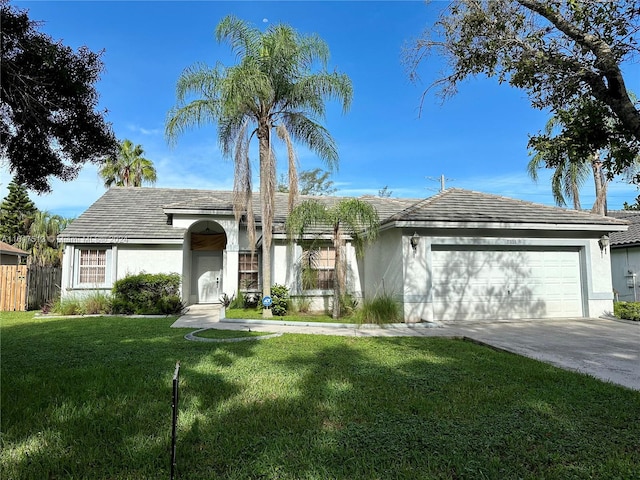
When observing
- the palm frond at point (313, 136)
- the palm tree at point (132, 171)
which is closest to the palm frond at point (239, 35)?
the palm frond at point (313, 136)

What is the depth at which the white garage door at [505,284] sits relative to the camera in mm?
11477

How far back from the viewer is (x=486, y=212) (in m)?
12.0

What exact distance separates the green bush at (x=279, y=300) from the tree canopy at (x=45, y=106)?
289 inches

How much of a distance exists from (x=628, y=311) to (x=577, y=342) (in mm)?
4899

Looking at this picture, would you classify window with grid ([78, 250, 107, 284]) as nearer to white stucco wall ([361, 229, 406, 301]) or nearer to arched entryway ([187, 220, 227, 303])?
arched entryway ([187, 220, 227, 303])

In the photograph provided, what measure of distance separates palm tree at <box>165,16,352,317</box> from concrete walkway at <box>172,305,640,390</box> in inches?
89.8

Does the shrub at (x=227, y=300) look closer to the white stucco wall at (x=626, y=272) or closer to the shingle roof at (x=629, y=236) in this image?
the white stucco wall at (x=626, y=272)

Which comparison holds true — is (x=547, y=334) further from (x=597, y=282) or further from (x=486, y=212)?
(x=597, y=282)

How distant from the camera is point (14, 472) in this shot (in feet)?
9.43

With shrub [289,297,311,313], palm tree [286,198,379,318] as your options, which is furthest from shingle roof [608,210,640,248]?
shrub [289,297,311,313]

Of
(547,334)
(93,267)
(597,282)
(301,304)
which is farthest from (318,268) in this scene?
(597,282)

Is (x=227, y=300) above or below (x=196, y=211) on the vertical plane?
below

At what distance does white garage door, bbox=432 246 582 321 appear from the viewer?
11477 mm

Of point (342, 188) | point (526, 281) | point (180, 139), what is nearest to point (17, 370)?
point (180, 139)
